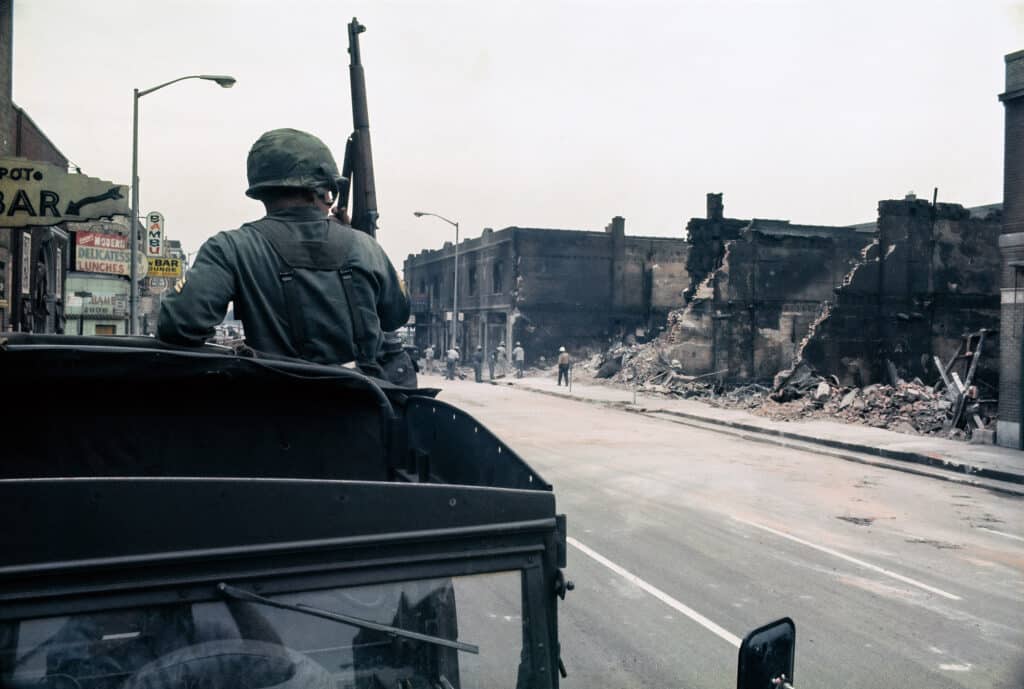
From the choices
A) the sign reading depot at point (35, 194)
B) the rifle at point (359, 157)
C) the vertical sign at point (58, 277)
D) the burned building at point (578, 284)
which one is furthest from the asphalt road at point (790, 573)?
the burned building at point (578, 284)

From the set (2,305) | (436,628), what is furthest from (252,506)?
(2,305)

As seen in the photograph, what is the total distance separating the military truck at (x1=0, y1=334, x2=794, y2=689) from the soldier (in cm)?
52

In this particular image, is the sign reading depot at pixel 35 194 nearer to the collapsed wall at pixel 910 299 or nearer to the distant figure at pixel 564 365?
the collapsed wall at pixel 910 299

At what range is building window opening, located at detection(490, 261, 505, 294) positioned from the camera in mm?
51375

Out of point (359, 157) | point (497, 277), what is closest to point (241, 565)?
point (359, 157)

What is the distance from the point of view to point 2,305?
56.6 feet

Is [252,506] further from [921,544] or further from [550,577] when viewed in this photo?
[921,544]

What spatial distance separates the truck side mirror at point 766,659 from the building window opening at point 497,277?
49261 mm

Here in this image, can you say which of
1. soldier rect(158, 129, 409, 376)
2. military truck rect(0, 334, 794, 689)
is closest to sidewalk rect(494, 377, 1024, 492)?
soldier rect(158, 129, 409, 376)

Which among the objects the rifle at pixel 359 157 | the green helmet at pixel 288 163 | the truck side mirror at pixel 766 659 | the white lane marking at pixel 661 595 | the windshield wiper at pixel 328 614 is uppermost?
the rifle at pixel 359 157

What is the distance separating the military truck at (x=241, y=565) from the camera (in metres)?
1.74

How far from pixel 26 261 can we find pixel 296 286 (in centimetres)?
2256

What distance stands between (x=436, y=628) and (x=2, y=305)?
17.9 m

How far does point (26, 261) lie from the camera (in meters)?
22.6
